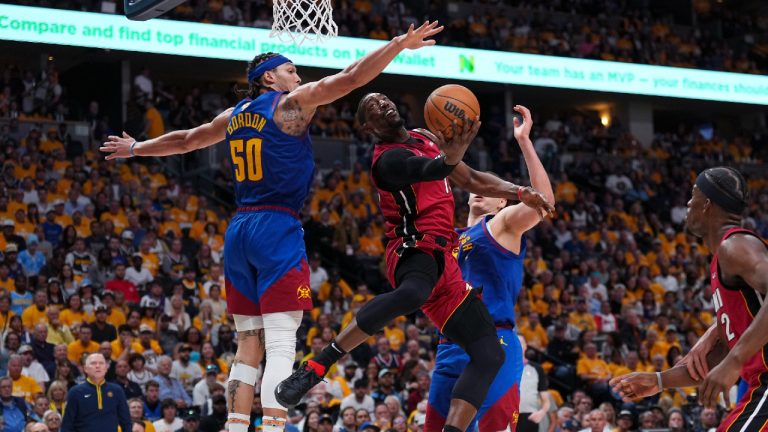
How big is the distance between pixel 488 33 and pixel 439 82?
69.5 inches

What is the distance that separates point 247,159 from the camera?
6.60 m

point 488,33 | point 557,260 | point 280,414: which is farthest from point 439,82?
point 280,414

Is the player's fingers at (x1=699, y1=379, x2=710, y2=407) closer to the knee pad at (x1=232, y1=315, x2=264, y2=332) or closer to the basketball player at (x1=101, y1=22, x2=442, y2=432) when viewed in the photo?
the basketball player at (x1=101, y1=22, x2=442, y2=432)

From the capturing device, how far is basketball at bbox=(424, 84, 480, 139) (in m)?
6.21

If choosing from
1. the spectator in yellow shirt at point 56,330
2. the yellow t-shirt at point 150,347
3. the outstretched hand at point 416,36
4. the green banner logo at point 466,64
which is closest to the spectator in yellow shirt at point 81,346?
the spectator in yellow shirt at point 56,330

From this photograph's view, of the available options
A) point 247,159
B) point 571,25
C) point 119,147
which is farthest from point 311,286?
point 571,25

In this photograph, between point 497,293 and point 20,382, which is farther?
point 20,382

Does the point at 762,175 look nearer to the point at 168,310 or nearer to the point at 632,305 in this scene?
the point at 632,305

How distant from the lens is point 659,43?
2995 centimetres

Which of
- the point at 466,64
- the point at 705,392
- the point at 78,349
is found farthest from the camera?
the point at 466,64

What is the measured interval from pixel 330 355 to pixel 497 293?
1726 millimetres

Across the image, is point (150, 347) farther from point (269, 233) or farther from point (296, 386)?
point (296, 386)

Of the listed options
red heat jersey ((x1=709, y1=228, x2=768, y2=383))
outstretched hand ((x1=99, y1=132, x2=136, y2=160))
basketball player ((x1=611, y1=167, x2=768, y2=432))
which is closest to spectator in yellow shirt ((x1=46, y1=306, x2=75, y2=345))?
outstretched hand ((x1=99, y1=132, x2=136, y2=160))

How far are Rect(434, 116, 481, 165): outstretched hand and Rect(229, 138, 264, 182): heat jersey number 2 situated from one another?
1.21 m
